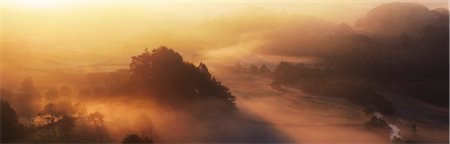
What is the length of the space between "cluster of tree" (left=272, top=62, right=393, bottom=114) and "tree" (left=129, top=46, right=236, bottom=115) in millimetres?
15298

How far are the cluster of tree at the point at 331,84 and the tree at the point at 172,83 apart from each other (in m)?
15.3

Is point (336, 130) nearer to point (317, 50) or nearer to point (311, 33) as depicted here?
point (317, 50)

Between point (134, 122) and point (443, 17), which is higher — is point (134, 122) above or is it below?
below

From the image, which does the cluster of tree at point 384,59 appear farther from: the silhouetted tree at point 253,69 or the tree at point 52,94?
the tree at point 52,94

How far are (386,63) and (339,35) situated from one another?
53.2ft

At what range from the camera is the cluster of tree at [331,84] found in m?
49.2

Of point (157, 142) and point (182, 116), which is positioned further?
point (182, 116)

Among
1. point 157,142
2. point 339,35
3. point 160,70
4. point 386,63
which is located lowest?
point 157,142

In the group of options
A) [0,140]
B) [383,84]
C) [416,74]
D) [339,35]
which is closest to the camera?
[0,140]

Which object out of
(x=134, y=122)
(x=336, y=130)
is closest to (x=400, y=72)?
(x=336, y=130)

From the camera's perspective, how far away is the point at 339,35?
287 ft

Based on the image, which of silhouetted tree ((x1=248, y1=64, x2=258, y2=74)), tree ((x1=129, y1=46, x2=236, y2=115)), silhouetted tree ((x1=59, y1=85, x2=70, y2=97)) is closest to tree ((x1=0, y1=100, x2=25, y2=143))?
silhouetted tree ((x1=59, y1=85, x2=70, y2=97))

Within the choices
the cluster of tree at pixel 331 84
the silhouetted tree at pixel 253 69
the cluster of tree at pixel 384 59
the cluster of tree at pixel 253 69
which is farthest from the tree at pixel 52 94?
the silhouetted tree at pixel 253 69

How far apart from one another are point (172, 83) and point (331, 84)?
22749 mm
